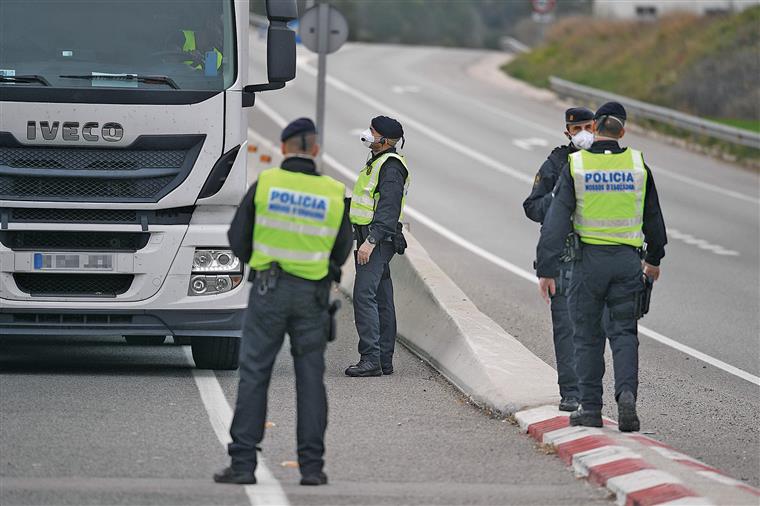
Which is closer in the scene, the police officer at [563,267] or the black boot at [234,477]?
the black boot at [234,477]

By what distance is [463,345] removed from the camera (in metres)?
11.3

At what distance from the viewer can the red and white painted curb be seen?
729 cm

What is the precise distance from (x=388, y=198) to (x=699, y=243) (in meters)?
12.0

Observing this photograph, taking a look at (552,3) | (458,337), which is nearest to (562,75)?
(552,3)

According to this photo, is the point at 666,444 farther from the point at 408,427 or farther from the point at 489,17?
the point at 489,17

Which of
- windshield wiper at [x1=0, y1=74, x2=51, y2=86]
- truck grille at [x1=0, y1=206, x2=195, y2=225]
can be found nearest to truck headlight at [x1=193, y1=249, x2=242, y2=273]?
truck grille at [x1=0, y1=206, x2=195, y2=225]

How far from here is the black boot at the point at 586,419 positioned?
8.95 m

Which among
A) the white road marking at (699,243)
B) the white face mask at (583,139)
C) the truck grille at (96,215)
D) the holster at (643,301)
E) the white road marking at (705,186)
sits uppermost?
the white face mask at (583,139)

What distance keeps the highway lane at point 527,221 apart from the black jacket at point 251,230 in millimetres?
2509

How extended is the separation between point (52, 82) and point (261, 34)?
52676 mm

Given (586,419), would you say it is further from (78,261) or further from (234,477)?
(78,261)

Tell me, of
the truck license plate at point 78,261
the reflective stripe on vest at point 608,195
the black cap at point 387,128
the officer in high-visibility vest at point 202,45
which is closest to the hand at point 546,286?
the reflective stripe on vest at point 608,195

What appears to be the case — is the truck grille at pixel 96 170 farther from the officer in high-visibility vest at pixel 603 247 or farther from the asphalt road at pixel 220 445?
the officer in high-visibility vest at pixel 603 247

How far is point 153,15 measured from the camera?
11.0 metres
